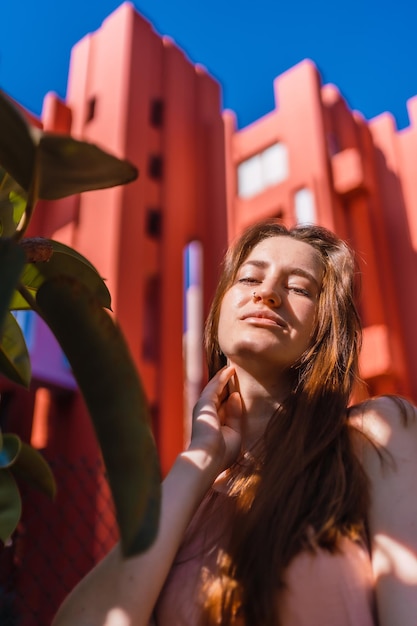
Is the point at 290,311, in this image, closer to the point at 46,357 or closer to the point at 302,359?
the point at 302,359

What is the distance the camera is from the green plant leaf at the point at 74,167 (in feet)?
1.22

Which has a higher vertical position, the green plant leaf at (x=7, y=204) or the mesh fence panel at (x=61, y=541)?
the green plant leaf at (x=7, y=204)

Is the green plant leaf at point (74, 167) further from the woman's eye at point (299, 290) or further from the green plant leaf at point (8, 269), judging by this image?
the woman's eye at point (299, 290)

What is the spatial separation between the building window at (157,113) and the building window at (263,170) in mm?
790

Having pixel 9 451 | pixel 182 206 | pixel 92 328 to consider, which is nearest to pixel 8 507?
pixel 9 451

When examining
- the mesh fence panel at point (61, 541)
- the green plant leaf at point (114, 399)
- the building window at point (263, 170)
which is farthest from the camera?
the building window at point (263, 170)

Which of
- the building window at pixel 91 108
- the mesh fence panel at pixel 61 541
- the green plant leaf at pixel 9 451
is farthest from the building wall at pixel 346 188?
the green plant leaf at pixel 9 451

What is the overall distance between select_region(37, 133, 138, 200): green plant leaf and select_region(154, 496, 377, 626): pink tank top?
42 centimetres

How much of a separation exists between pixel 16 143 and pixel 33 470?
56 centimetres

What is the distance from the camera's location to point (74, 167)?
393mm

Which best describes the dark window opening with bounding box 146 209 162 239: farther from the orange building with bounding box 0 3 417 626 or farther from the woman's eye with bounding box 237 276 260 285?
the woman's eye with bounding box 237 276 260 285

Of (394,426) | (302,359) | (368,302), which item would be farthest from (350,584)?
(368,302)

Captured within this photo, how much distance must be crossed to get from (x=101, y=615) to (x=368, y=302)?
3.81 metres

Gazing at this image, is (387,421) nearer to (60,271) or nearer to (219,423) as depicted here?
(219,423)
